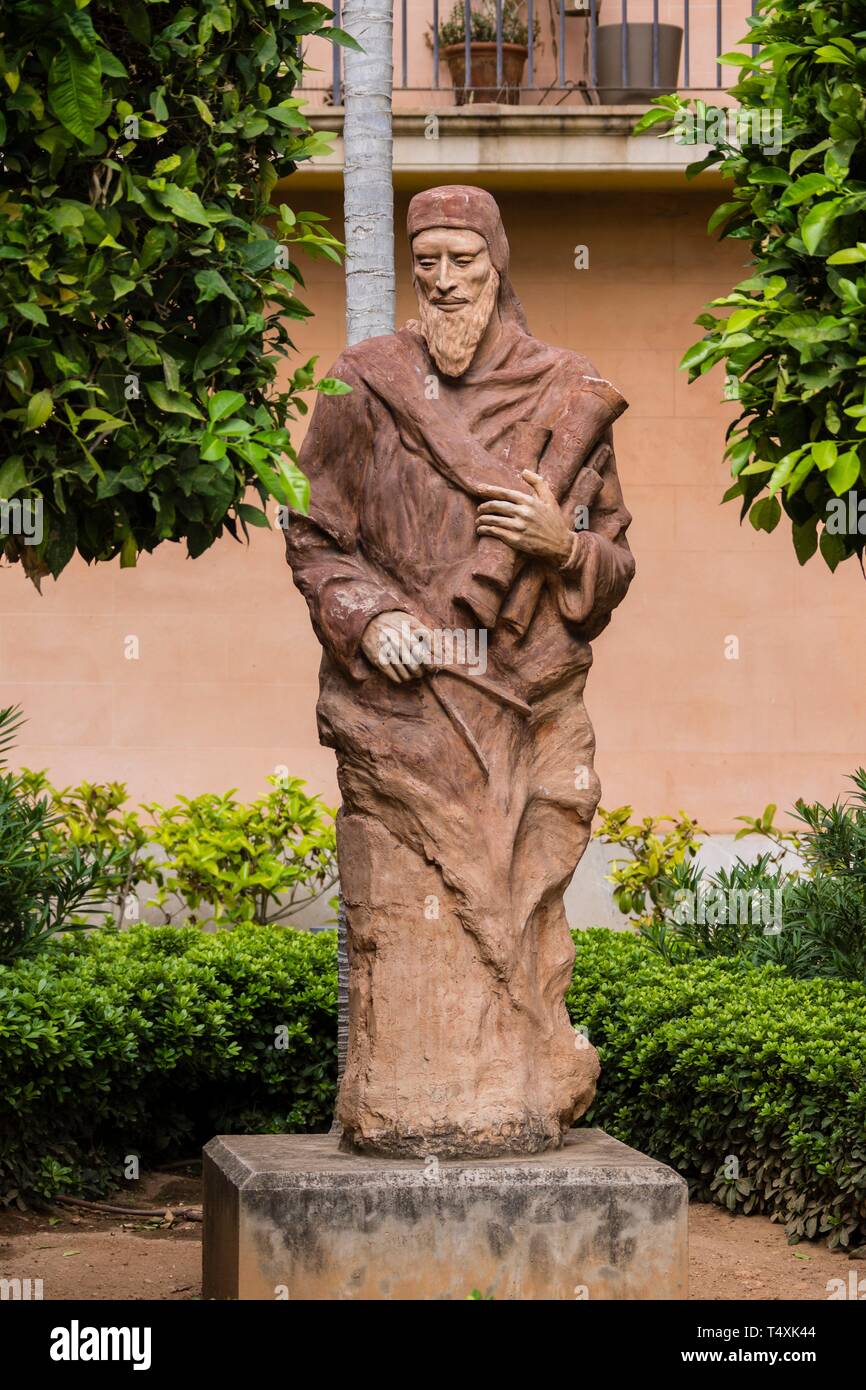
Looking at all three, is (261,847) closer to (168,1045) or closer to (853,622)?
(168,1045)

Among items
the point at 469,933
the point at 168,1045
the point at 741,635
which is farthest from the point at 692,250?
the point at 469,933

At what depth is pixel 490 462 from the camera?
5.14m

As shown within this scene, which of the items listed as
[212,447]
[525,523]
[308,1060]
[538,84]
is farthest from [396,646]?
[538,84]

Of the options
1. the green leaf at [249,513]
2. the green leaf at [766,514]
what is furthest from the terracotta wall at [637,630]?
the green leaf at [249,513]

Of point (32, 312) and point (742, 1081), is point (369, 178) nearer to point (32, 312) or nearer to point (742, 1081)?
point (32, 312)

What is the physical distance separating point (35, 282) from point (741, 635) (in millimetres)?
7487

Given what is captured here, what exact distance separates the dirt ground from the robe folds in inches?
45.6

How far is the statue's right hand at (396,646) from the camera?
197 inches

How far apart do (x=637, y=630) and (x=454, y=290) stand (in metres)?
6.22

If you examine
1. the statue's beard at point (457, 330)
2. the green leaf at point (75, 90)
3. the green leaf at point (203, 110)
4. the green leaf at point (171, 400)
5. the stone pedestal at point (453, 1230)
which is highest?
the green leaf at point (203, 110)

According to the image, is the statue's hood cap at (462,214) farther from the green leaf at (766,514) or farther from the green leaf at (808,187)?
the green leaf at (766,514)

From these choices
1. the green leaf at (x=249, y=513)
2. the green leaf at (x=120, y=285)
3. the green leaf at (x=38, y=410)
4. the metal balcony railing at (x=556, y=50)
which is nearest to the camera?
the green leaf at (x=38, y=410)

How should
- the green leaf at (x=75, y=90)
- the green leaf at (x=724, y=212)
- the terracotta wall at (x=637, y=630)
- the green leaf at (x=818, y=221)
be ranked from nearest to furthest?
the green leaf at (x=75, y=90) → the green leaf at (x=818, y=221) → the green leaf at (x=724, y=212) → the terracotta wall at (x=637, y=630)

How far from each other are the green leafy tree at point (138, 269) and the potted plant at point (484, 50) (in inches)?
267
